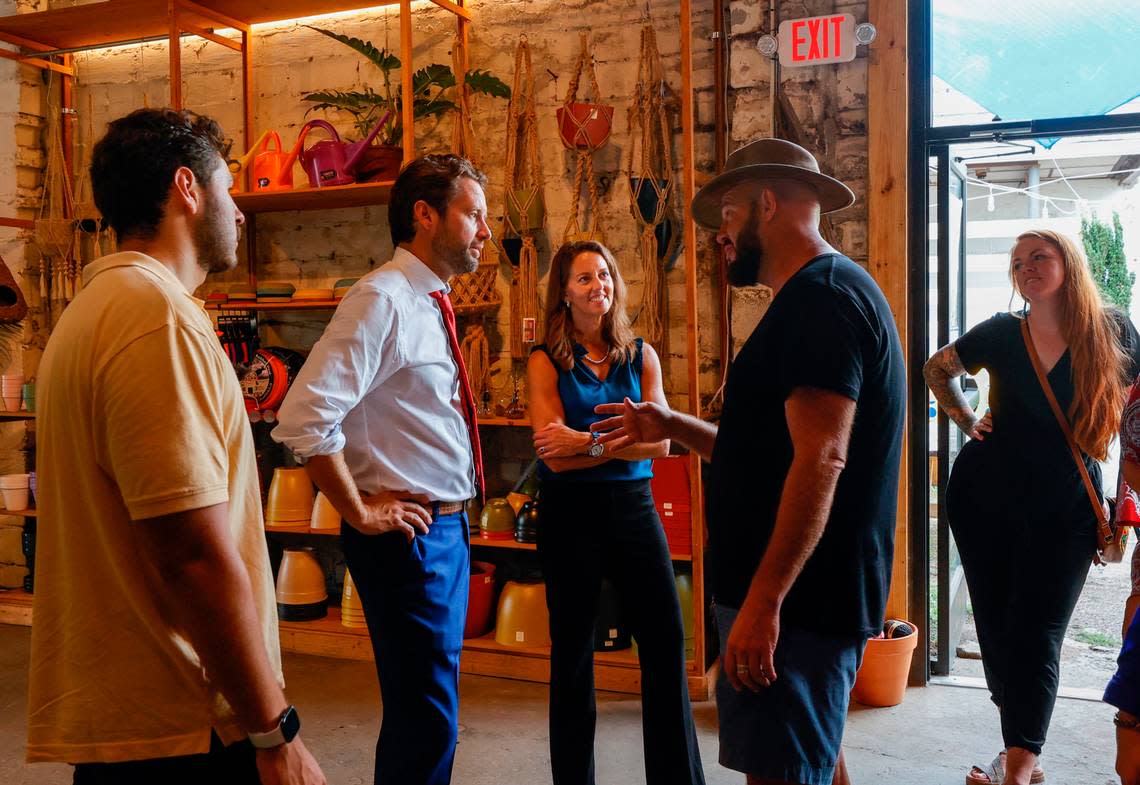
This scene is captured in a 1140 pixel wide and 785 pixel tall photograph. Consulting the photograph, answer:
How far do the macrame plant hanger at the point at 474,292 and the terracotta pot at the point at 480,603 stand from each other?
78cm

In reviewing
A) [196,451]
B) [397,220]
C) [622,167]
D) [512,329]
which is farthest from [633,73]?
[196,451]

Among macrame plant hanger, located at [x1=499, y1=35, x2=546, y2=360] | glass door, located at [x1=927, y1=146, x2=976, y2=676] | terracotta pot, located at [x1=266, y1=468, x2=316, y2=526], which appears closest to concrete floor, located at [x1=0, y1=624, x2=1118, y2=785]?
glass door, located at [x1=927, y1=146, x2=976, y2=676]

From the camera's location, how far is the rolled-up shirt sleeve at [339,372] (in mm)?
2053

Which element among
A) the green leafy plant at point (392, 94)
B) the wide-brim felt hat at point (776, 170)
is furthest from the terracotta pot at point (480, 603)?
the wide-brim felt hat at point (776, 170)

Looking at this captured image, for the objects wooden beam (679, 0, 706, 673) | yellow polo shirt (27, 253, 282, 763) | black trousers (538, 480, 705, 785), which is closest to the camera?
yellow polo shirt (27, 253, 282, 763)

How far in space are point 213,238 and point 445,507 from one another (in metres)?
1.01

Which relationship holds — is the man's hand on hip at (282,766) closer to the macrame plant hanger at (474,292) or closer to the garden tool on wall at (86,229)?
the macrame plant hanger at (474,292)

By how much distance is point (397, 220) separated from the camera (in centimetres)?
238

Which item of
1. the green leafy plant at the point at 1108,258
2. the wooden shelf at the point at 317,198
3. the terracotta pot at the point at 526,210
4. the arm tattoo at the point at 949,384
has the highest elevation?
the wooden shelf at the point at 317,198

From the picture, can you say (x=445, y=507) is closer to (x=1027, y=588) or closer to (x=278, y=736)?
(x=278, y=736)

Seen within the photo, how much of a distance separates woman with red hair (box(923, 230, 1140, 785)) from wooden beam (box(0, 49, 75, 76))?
4.80 metres

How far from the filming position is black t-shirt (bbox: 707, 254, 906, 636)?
1.63m

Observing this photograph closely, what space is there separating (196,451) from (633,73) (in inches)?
135

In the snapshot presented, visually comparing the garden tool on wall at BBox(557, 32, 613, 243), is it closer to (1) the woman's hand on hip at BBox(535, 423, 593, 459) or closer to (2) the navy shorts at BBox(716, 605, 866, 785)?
(1) the woman's hand on hip at BBox(535, 423, 593, 459)
